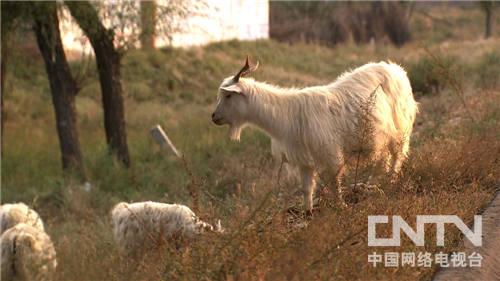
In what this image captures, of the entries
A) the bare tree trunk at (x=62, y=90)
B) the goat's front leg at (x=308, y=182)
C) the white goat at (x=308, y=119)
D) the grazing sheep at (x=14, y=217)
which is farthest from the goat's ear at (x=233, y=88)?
the bare tree trunk at (x=62, y=90)

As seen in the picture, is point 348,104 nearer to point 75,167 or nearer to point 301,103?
point 301,103

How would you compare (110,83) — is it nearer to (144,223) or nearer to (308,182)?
(144,223)

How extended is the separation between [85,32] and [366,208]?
11893 mm

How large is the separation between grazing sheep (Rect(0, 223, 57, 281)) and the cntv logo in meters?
5.21

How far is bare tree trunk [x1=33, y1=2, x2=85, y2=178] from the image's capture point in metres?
17.6

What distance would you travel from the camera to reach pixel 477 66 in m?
21.4

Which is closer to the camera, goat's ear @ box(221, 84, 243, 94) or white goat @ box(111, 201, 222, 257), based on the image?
goat's ear @ box(221, 84, 243, 94)

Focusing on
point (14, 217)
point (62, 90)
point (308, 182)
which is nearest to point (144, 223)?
point (308, 182)

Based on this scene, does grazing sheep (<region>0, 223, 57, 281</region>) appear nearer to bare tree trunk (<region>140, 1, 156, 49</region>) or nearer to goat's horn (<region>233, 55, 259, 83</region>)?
goat's horn (<region>233, 55, 259, 83</region>)

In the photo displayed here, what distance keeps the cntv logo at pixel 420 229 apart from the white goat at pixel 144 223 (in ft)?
8.45

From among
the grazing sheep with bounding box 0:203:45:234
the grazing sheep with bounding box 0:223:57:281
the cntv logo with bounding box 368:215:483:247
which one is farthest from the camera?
the grazing sheep with bounding box 0:203:45:234

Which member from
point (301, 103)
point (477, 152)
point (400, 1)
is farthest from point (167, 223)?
point (400, 1)

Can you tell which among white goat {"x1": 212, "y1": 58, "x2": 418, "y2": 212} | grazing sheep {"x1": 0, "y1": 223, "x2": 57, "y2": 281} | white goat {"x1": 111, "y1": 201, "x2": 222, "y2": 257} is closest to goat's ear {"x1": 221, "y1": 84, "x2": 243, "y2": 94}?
white goat {"x1": 212, "y1": 58, "x2": 418, "y2": 212}

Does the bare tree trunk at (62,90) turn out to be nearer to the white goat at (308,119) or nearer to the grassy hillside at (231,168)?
the grassy hillside at (231,168)
